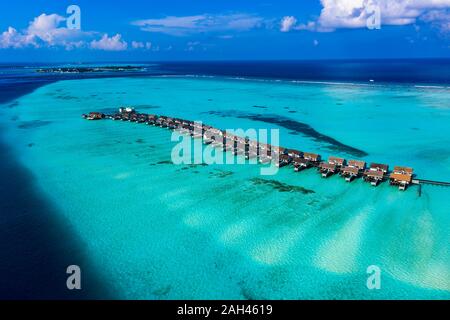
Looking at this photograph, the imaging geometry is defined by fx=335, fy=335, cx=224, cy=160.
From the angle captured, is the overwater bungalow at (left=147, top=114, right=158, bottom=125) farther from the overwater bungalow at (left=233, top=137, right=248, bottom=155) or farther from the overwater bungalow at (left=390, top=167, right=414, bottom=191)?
the overwater bungalow at (left=390, top=167, right=414, bottom=191)

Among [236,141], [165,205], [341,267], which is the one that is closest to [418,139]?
[236,141]

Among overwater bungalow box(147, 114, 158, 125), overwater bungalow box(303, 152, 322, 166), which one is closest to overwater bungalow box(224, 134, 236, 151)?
overwater bungalow box(303, 152, 322, 166)

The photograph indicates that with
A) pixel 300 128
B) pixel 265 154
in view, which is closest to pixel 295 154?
pixel 265 154

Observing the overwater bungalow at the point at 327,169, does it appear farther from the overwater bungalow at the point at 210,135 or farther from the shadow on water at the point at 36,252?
the shadow on water at the point at 36,252

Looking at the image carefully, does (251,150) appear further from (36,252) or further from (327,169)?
(36,252)
